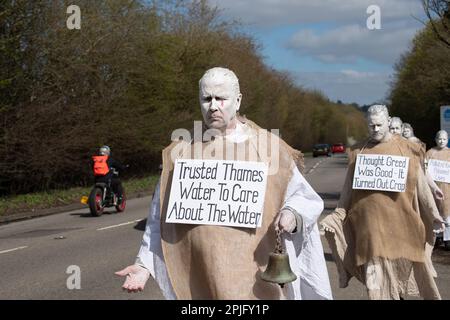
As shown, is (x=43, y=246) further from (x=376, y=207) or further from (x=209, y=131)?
(x=209, y=131)

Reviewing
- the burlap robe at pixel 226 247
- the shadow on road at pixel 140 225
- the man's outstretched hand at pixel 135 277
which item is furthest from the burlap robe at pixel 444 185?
the man's outstretched hand at pixel 135 277

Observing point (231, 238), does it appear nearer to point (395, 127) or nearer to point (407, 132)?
point (395, 127)

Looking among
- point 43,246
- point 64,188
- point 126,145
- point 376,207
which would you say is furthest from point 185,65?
point 376,207

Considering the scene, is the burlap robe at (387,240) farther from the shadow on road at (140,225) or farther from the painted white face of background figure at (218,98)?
the shadow on road at (140,225)

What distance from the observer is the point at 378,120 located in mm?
7070

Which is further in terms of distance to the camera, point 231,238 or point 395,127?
point 395,127

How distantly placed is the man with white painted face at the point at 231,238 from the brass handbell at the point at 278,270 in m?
0.16

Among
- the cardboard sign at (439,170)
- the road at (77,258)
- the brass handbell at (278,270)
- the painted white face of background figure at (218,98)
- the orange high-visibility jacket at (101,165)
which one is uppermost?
the painted white face of background figure at (218,98)

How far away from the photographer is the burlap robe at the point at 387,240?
6.87 metres

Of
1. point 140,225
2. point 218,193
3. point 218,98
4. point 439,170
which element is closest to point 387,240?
point 218,193

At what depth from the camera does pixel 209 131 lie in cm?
382

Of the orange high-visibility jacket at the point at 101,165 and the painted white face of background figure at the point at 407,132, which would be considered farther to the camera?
the orange high-visibility jacket at the point at 101,165

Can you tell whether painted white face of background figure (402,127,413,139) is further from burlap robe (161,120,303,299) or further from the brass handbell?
the brass handbell

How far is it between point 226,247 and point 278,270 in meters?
0.33
